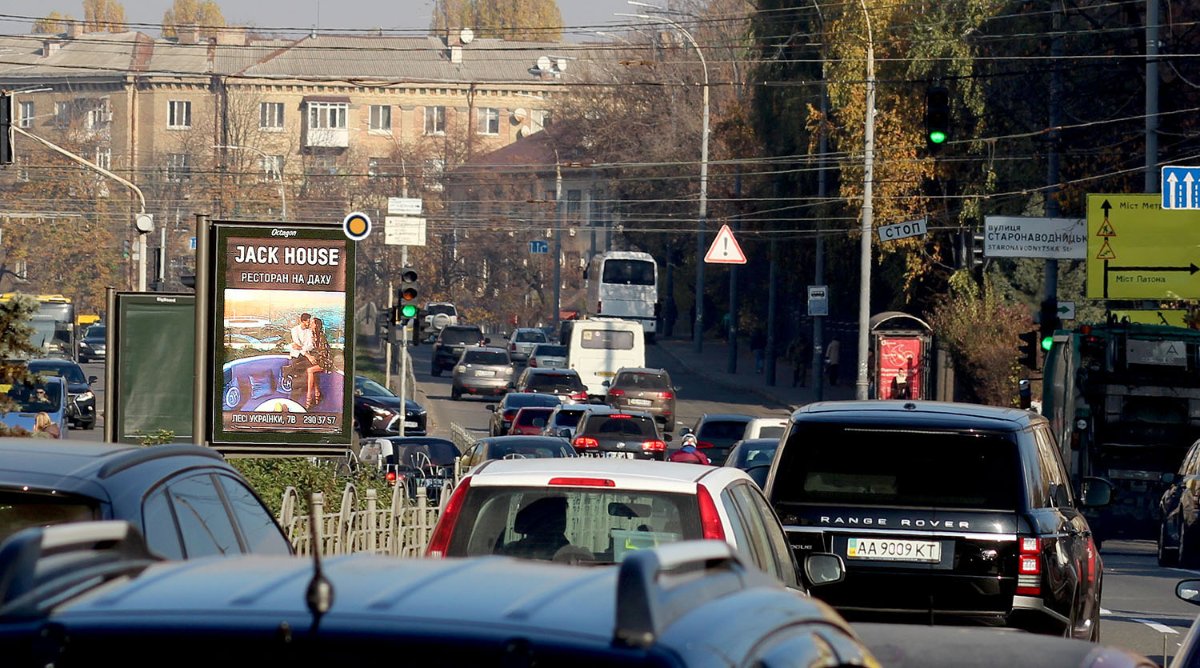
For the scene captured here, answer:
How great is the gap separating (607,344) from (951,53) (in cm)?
1452

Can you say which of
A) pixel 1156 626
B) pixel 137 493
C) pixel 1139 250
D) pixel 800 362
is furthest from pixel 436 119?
pixel 137 493

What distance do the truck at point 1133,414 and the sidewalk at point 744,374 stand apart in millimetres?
20258

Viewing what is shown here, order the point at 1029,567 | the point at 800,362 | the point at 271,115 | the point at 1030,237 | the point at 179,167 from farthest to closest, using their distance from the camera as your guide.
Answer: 1. the point at 271,115
2. the point at 179,167
3. the point at 800,362
4. the point at 1030,237
5. the point at 1029,567

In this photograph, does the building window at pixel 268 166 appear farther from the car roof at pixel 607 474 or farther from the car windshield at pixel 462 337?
the car roof at pixel 607 474

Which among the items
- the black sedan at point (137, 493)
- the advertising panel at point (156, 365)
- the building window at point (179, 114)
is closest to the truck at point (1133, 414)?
the advertising panel at point (156, 365)

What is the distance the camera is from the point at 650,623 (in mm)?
2551

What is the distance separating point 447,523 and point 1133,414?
2198 cm

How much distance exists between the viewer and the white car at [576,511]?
731 cm

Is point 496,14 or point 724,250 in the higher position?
point 496,14

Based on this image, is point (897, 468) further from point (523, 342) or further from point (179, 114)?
point (179, 114)

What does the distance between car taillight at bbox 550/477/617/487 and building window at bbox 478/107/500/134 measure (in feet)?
402

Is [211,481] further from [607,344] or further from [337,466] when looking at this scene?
[607,344]

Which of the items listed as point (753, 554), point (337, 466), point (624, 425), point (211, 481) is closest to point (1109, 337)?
point (624, 425)

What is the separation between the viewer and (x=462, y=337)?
224 ft
